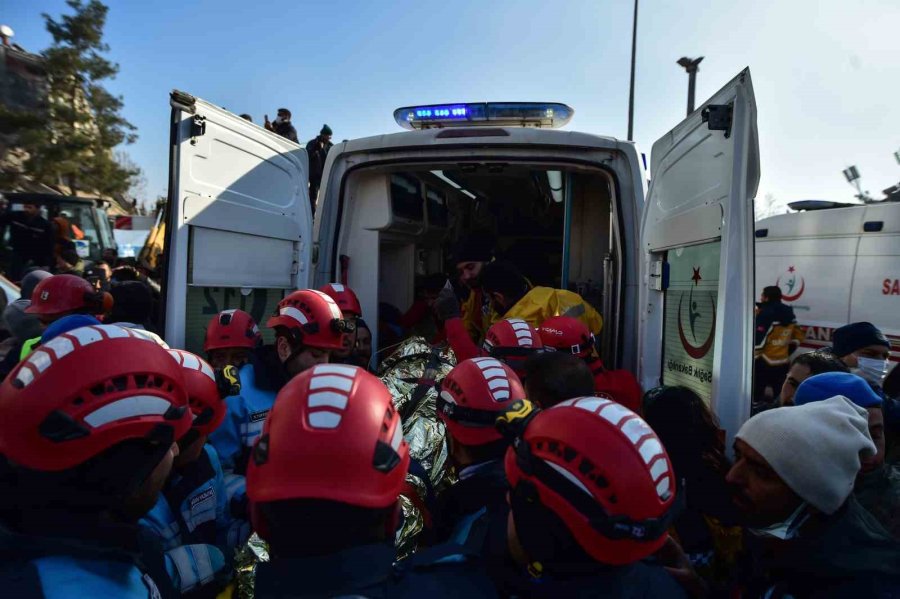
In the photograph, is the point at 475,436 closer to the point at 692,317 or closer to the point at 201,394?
the point at 201,394

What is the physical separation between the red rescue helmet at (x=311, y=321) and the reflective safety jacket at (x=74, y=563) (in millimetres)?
1449

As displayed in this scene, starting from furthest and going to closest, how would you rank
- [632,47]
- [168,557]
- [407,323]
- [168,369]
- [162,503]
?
1. [632,47]
2. [407,323]
3. [162,503]
4. [168,557]
5. [168,369]

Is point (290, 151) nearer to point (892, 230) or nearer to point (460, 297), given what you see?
point (460, 297)

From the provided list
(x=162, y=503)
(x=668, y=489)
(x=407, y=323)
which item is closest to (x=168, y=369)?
(x=162, y=503)

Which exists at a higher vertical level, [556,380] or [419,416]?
[556,380]

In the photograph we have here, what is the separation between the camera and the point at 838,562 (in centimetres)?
136

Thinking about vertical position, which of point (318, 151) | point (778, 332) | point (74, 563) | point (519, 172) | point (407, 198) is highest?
point (318, 151)

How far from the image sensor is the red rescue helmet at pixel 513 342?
2645 mm

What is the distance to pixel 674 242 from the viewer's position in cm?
272

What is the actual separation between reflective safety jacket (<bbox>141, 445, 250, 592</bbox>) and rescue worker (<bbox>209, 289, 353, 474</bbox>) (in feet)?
0.71

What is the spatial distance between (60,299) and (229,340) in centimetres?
146

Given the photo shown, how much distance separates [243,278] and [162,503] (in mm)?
1733

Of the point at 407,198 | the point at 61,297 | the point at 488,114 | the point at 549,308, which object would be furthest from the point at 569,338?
the point at 61,297

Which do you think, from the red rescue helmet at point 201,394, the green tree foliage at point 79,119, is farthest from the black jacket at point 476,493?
the green tree foliage at point 79,119
